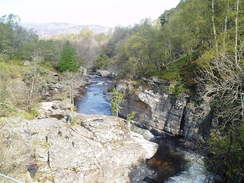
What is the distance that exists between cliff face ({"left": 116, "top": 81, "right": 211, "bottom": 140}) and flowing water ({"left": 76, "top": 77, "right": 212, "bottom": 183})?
4117mm

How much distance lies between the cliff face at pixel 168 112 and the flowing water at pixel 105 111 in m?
4.12

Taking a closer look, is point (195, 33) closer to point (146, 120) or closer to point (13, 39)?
point (146, 120)

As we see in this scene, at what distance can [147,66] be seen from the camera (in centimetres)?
4562

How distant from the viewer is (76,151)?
2222 centimetres

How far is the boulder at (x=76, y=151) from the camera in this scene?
17.7 metres

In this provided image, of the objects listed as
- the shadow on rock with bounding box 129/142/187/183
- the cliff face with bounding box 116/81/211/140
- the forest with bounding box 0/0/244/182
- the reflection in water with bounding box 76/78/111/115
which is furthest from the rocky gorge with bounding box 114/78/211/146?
the reflection in water with bounding box 76/78/111/115

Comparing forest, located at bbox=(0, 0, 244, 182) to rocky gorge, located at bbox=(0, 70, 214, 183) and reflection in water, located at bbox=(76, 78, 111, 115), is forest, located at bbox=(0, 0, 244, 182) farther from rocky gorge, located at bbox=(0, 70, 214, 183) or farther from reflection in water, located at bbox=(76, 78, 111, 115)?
reflection in water, located at bbox=(76, 78, 111, 115)

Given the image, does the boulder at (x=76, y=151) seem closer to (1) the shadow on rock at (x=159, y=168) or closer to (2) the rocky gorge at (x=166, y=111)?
(1) the shadow on rock at (x=159, y=168)

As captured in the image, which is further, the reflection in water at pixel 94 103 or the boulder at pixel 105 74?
the boulder at pixel 105 74

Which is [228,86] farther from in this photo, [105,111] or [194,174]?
[105,111]

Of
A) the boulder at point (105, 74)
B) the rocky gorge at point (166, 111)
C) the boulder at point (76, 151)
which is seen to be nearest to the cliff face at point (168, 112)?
the rocky gorge at point (166, 111)

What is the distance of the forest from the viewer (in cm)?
1519

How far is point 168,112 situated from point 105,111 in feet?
46.7

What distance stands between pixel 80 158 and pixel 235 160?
13983 mm
